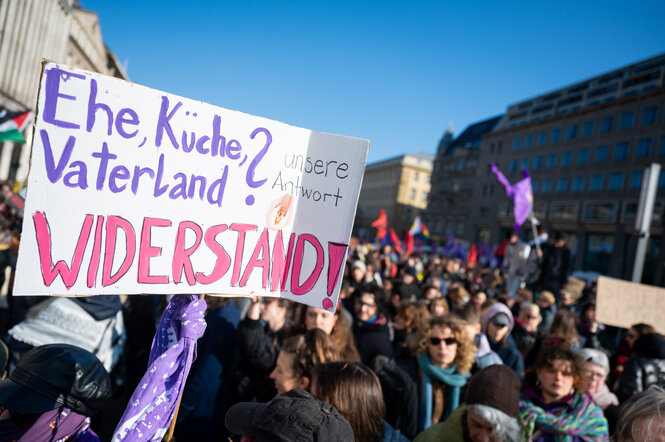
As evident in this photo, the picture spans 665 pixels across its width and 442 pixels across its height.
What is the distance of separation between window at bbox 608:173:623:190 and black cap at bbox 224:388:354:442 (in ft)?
132

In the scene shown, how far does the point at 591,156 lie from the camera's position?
37.8 m

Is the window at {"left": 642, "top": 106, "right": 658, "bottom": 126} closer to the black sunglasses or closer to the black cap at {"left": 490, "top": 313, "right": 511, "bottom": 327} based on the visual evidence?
the black cap at {"left": 490, "top": 313, "right": 511, "bottom": 327}

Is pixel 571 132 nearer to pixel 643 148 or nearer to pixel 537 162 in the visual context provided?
pixel 537 162

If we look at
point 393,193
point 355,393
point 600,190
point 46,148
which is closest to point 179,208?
point 46,148

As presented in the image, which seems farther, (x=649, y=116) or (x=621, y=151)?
(x=621, y=151)

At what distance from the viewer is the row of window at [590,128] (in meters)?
33.3

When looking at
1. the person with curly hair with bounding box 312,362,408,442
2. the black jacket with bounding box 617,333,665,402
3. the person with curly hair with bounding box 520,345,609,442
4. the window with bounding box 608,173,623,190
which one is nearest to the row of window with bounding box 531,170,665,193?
the window with bounding box 608,173,623,190

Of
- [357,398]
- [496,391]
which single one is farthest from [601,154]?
[357,398]

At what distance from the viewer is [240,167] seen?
1.84 m

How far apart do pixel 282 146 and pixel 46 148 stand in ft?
2.88

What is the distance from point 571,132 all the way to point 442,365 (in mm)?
43585

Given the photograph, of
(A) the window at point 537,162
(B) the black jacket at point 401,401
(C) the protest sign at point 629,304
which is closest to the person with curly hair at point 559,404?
(B) the black jacket at point 401,401

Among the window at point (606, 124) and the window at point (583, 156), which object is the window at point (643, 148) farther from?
the window at point (583, 156)

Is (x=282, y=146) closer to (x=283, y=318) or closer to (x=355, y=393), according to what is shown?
(x=355, y=393)
